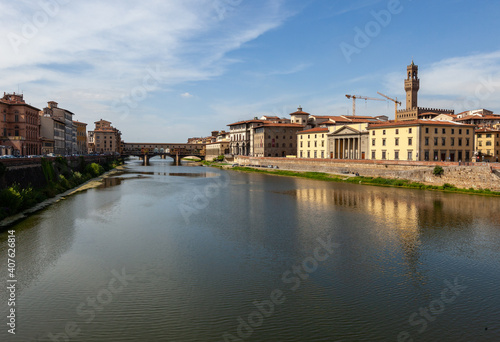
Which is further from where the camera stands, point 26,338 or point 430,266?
point 430,266

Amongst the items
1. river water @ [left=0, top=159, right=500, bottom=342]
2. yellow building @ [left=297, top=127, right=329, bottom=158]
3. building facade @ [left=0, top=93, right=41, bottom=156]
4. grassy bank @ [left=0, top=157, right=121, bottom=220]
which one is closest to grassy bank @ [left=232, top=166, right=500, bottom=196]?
yellow building @ [left=297, top=127, right=329, bottom=158]

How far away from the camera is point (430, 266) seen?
17.5m

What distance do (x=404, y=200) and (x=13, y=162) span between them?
39667 mm

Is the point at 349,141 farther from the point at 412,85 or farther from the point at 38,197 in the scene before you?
the point at 412,85

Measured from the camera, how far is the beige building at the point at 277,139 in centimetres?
10819

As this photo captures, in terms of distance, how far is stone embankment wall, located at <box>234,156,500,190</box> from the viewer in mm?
43156

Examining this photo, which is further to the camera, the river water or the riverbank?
the riverbank

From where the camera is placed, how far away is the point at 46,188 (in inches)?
1554

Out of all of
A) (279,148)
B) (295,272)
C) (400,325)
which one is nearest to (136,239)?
(295,272)

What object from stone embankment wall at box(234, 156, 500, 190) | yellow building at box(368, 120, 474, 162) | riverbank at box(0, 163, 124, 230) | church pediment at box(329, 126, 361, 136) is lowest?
riverbank at box(0, 163, 124, 230)

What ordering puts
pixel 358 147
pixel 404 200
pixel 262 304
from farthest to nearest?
pixel 358 147 < pixel 404 200 < pixel 262 304

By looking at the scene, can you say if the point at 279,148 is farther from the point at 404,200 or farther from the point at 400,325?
the point at 400,325

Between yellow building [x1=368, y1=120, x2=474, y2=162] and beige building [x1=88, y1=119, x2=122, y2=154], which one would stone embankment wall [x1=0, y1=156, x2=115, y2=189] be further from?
beige building [x1=88, y1=119, x2=122, y2=154]

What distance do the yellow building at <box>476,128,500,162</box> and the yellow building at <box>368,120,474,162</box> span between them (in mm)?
13529
